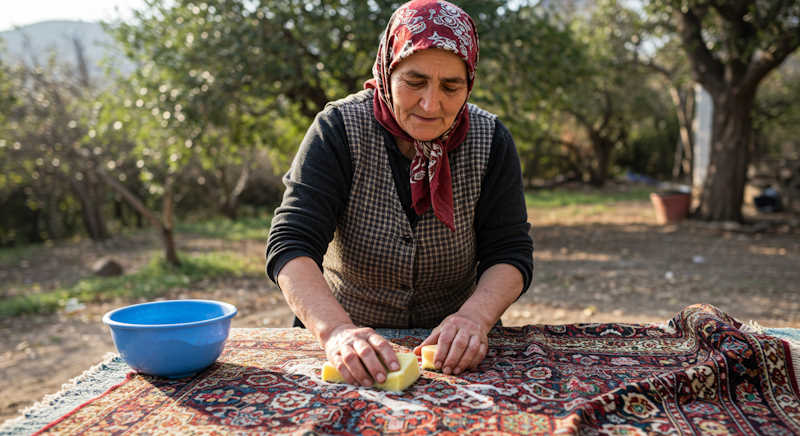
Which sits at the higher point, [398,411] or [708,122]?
[708,122]

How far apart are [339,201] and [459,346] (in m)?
0.65

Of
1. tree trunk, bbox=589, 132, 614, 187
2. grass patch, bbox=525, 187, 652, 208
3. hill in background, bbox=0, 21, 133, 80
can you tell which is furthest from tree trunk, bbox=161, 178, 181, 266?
tree trunk, bbox=589, 132, 614, 187

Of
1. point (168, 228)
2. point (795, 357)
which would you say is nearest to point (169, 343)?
point (795, 357)

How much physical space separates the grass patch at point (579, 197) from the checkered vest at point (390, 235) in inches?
514

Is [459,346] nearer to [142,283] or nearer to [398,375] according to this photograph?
[398,375]

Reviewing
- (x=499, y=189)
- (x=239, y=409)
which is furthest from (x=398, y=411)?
(x=499, y=189)

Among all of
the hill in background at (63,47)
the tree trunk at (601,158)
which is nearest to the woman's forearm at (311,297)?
the hill in background at (63,47)

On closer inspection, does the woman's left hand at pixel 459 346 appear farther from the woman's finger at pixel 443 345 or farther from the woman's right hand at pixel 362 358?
the woman's right hand at pixel 362 358

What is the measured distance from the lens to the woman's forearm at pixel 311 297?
172cm

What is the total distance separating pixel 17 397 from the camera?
3805 mm

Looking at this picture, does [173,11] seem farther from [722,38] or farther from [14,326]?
[722,38]

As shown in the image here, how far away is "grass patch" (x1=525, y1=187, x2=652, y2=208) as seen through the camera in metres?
15.6

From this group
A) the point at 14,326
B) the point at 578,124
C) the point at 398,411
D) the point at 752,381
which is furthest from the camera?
the point at 578,124

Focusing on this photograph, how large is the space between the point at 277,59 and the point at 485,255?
18.5 feet
